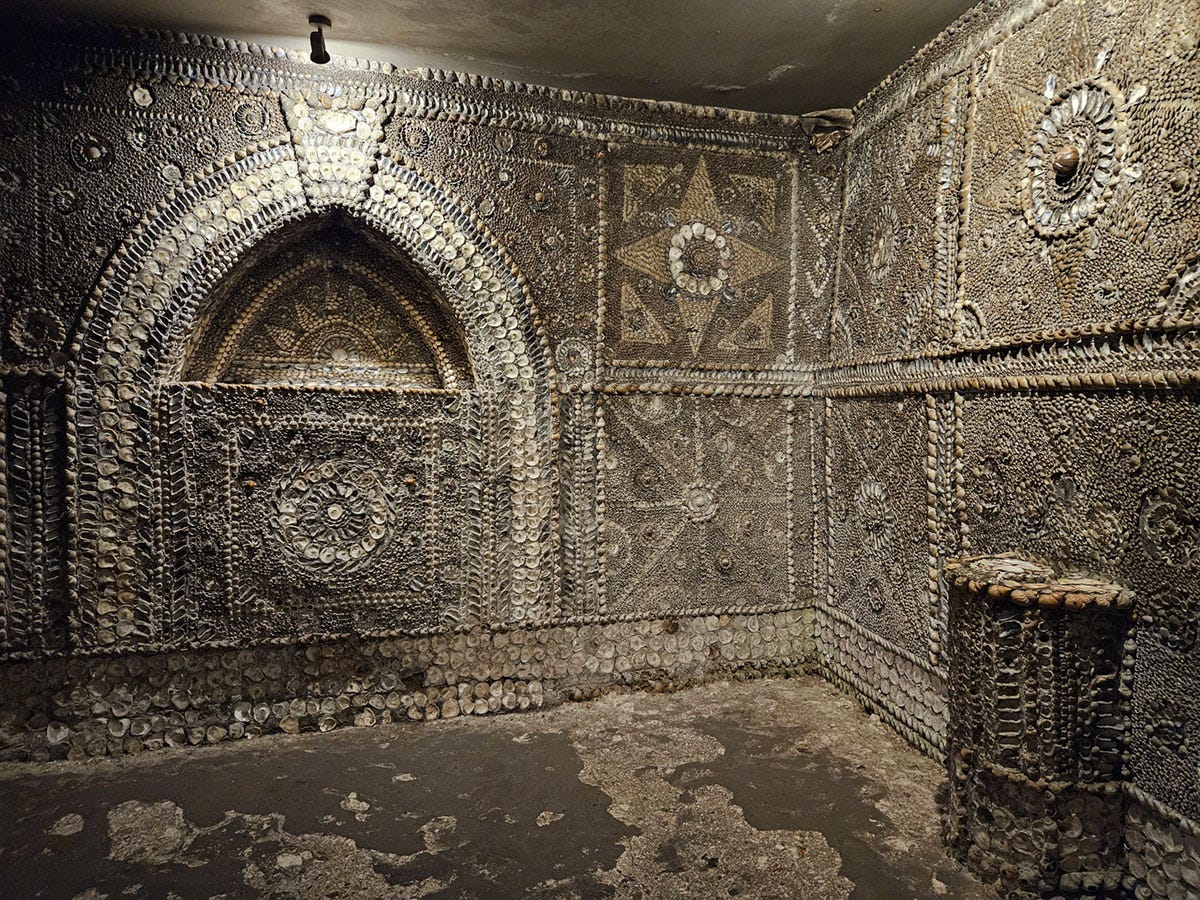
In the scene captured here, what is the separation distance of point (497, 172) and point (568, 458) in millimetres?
1212

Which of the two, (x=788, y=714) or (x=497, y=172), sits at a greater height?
(x=497, y=172)

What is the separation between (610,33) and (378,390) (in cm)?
159

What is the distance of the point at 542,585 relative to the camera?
10.2 ft

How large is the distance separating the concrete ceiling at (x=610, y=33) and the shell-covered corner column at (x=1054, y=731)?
1.95 m

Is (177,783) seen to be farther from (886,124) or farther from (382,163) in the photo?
(886,124)

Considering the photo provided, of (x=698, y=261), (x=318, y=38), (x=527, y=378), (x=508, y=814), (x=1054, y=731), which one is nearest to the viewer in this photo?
(x=1054, y=731)

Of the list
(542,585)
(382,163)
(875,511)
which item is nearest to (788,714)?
(875,511)

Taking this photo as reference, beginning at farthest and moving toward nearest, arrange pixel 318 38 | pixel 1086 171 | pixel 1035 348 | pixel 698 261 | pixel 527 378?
pixel 698 261 < pixel 527 378 < pixel 318 38 < pixel 1035 348 < pixel 1086 171

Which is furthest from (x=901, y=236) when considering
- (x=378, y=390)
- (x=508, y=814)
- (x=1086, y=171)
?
(x=508, y=814)

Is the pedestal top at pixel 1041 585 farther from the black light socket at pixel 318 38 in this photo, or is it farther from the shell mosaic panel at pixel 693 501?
the black light socket at pixel 318 38

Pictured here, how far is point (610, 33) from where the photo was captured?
8.45 ft

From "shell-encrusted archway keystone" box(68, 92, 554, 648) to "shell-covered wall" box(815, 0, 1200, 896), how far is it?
152cm

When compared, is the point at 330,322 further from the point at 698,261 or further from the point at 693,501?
the point at 693,501

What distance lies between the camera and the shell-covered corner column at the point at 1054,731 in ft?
6.07
